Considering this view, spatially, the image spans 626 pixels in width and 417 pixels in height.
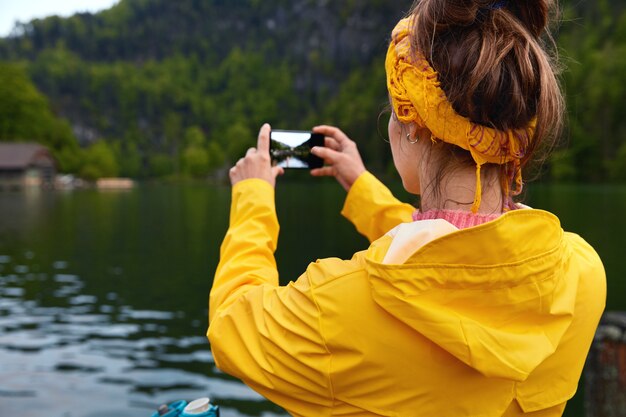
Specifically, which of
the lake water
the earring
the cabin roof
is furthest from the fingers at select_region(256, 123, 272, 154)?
the cabin roof

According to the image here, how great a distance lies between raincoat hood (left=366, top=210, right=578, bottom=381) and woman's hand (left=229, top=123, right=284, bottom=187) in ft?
1.92

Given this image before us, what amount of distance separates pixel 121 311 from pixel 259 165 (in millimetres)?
11178

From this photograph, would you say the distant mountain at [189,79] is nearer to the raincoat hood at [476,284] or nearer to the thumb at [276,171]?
the thumb at [276,171]

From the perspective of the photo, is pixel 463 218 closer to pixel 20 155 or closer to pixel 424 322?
pixel 424 322

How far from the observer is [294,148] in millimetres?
1995

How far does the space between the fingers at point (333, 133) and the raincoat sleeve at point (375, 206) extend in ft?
0.42

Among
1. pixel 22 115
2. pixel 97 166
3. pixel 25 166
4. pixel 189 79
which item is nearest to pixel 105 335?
pixel 25 166

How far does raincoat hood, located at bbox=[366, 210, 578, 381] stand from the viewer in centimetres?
122

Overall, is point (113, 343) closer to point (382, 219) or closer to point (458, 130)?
point (382, 219)

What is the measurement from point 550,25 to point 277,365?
98cm

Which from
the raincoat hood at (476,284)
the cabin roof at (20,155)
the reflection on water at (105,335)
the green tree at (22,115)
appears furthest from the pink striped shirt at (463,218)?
the green tree at (22,115)

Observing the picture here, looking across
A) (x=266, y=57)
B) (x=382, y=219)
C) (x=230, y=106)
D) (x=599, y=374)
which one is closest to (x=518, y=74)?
(x=382, y=219)

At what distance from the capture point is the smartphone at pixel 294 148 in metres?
1.94

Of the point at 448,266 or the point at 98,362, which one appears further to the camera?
the point at 98,362
